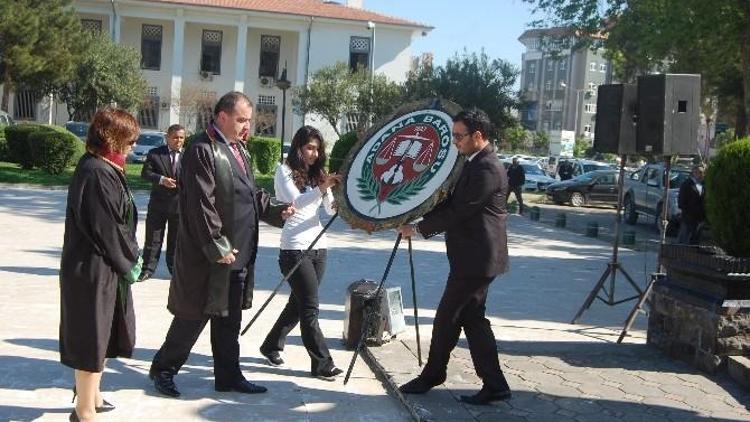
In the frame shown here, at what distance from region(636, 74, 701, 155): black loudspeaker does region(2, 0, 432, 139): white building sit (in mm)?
49406

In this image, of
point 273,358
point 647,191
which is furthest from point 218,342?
point 647,191

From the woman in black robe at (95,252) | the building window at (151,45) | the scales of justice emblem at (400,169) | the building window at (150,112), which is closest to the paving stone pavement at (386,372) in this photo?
the woman in black robe at (95,252)

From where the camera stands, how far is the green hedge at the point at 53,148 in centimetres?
2673

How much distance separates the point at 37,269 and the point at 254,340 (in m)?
4.39

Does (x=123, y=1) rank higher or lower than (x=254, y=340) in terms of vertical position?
higher

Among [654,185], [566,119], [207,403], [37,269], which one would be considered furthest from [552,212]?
[566,119]

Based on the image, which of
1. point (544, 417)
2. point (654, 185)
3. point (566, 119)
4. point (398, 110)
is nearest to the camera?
point (544, 417)

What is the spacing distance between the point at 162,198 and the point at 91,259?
17.7 ft

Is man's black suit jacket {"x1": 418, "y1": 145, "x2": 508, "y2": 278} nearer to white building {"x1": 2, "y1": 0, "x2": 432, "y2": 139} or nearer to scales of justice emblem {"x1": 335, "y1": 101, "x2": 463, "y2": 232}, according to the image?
scales of justice emblem {"x1": 335, "y1": 101, "x2": 463, "y2": 232}

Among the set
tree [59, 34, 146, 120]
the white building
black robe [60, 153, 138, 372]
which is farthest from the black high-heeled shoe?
the white building

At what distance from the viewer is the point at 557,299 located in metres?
11.4

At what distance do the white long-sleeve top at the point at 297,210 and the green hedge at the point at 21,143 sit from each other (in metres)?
22.2

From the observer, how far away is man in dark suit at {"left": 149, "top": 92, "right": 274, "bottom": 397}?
5.72m

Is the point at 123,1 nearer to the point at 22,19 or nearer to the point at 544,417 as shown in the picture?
the point at 22,19
